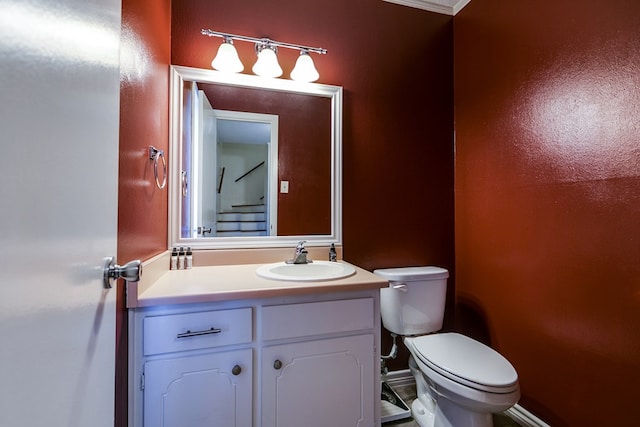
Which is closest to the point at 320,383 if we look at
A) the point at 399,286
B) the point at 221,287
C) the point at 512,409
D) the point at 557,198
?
the point at 221,287

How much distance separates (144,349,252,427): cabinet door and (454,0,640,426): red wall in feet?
4.56

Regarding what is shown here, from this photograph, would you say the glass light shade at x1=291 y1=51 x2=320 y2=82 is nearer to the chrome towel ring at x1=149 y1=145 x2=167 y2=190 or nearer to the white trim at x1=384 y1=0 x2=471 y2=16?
the white trim at x1=384 y1=0 x2=471 y2=16

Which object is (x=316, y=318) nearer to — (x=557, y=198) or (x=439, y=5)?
(x=557, y=198)

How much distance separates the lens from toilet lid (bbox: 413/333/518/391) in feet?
3.75

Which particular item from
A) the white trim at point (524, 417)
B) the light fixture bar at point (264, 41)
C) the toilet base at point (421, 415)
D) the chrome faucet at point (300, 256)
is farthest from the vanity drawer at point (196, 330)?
the white trim at point (524, 417)

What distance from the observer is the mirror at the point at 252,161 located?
154cm

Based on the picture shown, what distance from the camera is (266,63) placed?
159 centimetres

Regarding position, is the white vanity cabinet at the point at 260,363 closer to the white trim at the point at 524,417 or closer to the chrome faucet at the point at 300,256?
the chrome faucet at the point at 300,256

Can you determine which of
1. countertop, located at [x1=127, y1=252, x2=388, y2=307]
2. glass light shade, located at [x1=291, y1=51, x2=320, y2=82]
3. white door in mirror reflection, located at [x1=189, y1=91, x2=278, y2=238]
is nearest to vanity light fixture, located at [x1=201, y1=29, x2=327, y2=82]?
glass light shade, located at [x1=291, y1=51, x2=320, y2=82]

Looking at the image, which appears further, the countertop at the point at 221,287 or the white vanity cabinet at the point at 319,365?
the white vanity cabinet at the point at 319,365

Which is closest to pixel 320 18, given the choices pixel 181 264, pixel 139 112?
pixel 139 112

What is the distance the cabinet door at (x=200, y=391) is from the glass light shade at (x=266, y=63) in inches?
54.2

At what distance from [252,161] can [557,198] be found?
1.51 metres

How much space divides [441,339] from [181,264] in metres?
1.35
